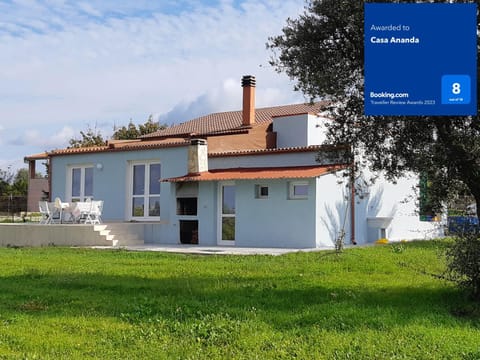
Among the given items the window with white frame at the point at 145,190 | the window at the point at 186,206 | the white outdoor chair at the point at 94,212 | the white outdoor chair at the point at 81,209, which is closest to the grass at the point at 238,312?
the white outdoor chair at the point at 81,209

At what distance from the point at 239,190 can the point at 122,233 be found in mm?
4788

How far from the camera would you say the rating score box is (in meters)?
8.89

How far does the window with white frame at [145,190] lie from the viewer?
2395cm

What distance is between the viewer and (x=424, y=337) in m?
7.23

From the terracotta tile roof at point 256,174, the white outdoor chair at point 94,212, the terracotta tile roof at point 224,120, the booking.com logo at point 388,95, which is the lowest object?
the white outdoor chair at point 94,212

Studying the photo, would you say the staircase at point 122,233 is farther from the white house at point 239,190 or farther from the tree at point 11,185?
the tree at point 11,185

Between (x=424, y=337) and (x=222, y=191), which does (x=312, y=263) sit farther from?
(x=222, y=191)

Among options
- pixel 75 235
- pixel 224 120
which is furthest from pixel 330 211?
pixel 224 120

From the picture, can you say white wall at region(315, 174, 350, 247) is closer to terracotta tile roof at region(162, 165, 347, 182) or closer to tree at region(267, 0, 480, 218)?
terracotta tile roof at region(162, 165, 347, 182)

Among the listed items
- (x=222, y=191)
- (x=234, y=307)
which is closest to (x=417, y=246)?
(x=222, y=191)

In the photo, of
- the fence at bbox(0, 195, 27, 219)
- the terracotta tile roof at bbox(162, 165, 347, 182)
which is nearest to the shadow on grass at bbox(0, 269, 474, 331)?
the terracotta tile roof at bbox(162, 165, 347, 182)

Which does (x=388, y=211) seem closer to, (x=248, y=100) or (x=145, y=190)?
(x=248, y=100)

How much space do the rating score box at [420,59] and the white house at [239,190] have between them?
8090 millimetres

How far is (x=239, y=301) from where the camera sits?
30.8 feet
